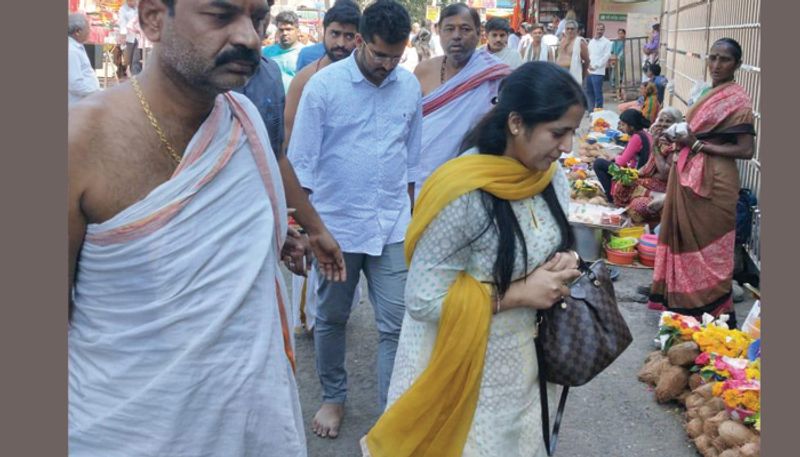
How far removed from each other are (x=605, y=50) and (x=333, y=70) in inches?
544

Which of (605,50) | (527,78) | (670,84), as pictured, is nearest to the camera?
(527,78)

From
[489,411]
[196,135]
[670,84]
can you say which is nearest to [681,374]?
[489,411]

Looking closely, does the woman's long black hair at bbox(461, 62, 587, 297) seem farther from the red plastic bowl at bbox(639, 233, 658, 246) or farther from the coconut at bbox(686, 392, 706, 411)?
the red plastic bowl at bbox(639, 233, 658, 246)

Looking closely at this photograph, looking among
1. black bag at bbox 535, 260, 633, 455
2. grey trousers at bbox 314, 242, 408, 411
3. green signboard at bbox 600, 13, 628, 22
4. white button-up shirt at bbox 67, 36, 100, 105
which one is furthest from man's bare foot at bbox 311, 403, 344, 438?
green signboard at bbox 600, 13, 628, 22

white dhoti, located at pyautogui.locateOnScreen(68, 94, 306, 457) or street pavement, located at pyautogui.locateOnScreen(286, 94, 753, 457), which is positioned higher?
white dhoti, located at pyautogui.locateOnScreen(68, 94, 306, 457)

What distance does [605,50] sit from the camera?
16.6 meters

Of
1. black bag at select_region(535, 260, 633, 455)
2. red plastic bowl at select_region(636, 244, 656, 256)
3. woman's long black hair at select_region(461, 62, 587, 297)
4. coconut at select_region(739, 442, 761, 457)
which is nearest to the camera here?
woman's long black hair at select_region(461, 62, 587, 297)

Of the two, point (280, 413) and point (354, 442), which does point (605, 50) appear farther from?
point (280, 413)

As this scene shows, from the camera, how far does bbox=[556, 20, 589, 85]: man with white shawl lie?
1403cm

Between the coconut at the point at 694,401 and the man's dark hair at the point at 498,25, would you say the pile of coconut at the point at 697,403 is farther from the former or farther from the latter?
the man's dark hair at the point at 498,25

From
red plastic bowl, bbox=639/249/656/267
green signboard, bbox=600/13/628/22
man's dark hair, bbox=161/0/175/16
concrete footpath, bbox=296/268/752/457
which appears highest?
green signboard, bbox=600/13/628/22

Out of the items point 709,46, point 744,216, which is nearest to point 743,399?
point 744,216

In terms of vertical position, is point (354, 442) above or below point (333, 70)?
below

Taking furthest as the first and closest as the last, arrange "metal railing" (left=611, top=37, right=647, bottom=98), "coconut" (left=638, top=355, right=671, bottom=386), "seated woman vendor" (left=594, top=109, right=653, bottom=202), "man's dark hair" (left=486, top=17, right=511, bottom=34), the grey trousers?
1. "metal railing" (left=611, top=37, right=647, bottom=98)
2. "seated woman vendor" (left=594, top=109, right=653, bottom=202)
3. "man's dark hair" (left=486, top=17, right=511, bottom=34)
4. "coconut" (left=638, top=355, right=671, bottom=386)
5. the grey trousers
